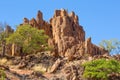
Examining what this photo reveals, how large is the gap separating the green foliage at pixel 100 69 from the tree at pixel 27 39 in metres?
21.7

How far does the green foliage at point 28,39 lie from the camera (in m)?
79.8

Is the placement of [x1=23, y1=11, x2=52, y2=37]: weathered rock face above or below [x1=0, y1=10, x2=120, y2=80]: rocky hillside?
above

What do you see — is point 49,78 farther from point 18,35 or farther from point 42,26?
point 42,26

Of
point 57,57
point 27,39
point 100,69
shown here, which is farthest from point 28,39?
point 100,69

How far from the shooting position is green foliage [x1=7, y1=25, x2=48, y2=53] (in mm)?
79781

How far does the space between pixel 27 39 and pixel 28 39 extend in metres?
0.37

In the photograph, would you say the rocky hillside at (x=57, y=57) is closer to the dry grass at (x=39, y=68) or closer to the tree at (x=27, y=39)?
the dry grass at (x=39, y=68)

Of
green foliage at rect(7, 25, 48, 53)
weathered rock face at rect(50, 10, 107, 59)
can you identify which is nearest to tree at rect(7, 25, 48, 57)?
green foliage at rect(7, 25, 48, 53)

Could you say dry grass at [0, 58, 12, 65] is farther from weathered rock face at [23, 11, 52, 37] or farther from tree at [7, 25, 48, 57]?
weathered rock face at [23, 11, 52, 37]

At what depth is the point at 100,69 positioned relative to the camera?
5847 centimetres

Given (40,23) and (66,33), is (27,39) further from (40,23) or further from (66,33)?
(40,23)

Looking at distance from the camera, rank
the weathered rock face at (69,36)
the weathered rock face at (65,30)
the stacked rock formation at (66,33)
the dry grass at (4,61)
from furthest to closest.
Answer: the weathered rock face at (65,30)
the stacked rock formation at (66,33)
the weathered rock face at (69,36)
the dry grass at (4,61)

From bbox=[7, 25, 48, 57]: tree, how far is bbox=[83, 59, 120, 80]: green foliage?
853 inches

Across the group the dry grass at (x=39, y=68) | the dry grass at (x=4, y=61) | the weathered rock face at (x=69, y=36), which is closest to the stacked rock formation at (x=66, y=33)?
the weathered rock face at (x=69, y=36)
